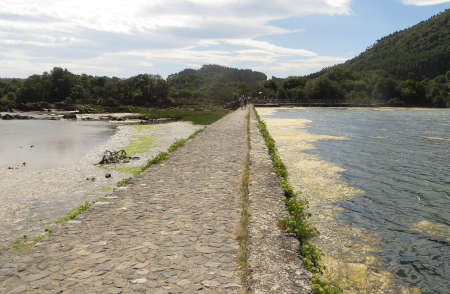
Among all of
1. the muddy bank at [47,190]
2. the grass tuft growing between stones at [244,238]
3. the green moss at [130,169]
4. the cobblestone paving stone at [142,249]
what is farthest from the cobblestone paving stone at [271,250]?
the green moss at [130,169]

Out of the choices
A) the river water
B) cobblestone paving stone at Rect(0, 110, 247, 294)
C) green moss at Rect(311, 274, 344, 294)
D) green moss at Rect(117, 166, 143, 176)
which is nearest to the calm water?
green moss at Rect(117, 166, 143, 176)

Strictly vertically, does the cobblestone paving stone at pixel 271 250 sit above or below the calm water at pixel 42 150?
above

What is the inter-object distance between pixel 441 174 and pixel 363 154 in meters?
4.89

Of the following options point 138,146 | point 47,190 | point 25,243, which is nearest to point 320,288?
point 25,243

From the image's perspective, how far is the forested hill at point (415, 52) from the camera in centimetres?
13088

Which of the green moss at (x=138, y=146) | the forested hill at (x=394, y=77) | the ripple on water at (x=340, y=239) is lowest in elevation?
the ripple on water at (x=340, y=239)

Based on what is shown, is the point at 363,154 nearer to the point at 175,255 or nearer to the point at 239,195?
the point at 239,195

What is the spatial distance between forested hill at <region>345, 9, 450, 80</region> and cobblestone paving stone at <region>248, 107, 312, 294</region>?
139m

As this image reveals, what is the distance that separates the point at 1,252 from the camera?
6371 mm

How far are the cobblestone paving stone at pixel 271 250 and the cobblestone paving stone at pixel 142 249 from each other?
313mm

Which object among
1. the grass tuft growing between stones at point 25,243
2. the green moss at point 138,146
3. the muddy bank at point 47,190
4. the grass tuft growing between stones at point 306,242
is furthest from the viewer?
the green moss at point 138,146

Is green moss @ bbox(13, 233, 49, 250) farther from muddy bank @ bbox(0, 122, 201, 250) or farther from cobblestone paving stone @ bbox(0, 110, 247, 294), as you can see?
cobblestone paving stone @ bbox(0, 110, 247, 294)

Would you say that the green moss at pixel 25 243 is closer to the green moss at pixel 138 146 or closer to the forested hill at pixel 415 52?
the green moss at pixel 138 146

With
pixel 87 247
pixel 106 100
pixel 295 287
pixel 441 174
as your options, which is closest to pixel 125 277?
pixel 87 247
